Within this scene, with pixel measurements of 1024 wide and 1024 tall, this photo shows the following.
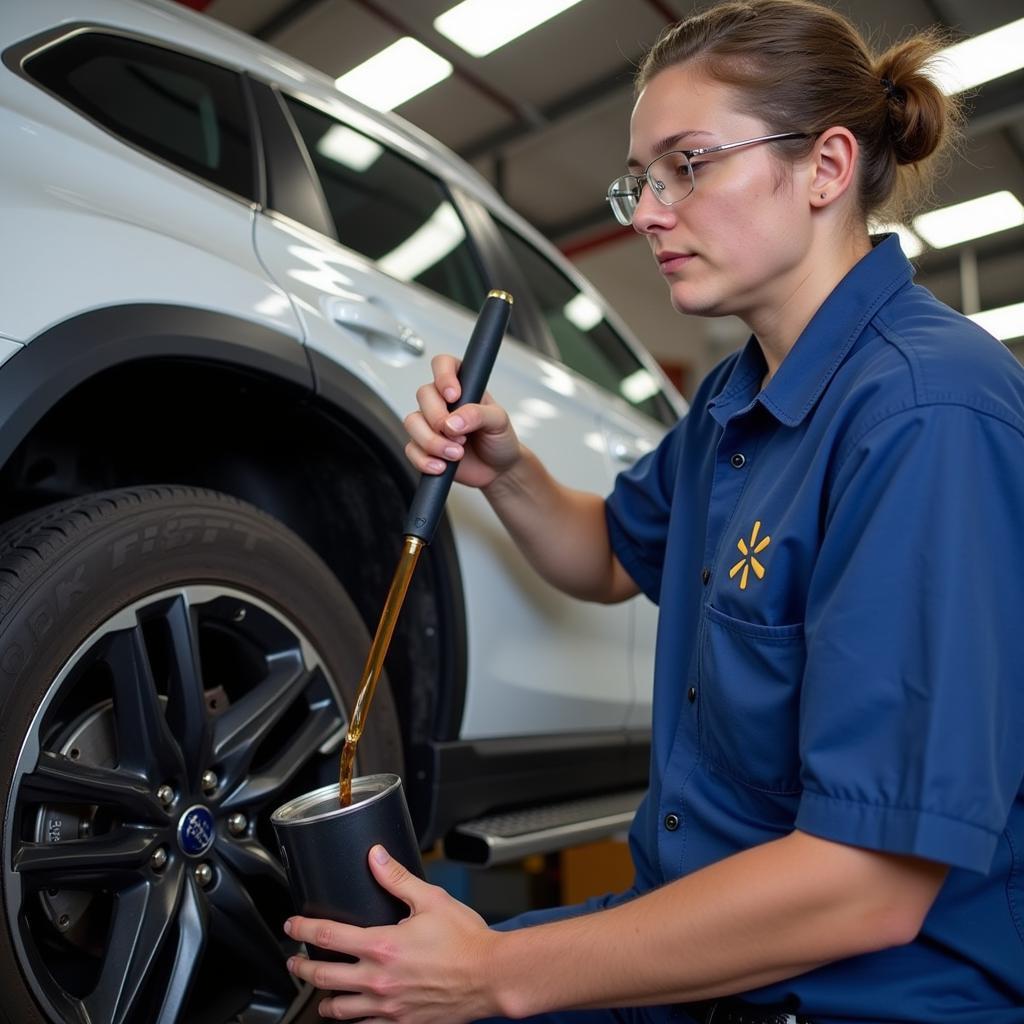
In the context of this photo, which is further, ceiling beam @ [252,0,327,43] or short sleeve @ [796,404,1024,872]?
ceiling beam @ [252,0,327,43]

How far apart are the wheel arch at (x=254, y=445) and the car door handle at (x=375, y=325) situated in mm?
105

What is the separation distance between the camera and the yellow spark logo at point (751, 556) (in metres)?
0.96

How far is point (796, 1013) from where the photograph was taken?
904 mm

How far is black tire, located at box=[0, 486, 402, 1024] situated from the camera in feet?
3.26

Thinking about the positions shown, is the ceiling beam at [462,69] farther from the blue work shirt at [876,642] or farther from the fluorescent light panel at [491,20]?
the blue work shirt at [876,642]

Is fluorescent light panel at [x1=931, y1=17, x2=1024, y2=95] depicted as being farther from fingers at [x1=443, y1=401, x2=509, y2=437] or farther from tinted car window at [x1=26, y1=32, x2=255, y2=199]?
fingers at [x1=443, y1=401, x2=509, y2=437]

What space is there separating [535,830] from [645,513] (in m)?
0.57

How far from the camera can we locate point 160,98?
1528 mm

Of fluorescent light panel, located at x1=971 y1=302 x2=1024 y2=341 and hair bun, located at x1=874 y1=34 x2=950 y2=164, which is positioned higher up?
fluorescent light panel, located at x1=971 y1=302 x2=1024 y2=341

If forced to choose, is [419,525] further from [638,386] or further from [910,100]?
[638,386]

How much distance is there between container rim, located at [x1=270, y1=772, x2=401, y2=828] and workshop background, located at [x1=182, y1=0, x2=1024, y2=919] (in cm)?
144

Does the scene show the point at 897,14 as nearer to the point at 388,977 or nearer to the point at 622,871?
the point at 622,871

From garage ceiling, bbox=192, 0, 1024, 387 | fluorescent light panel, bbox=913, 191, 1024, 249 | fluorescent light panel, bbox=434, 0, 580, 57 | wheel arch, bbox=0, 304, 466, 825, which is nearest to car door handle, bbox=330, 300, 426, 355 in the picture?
wheel arch, bbox=0, 304, 466, 825

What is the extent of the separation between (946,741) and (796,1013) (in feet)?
1.09
